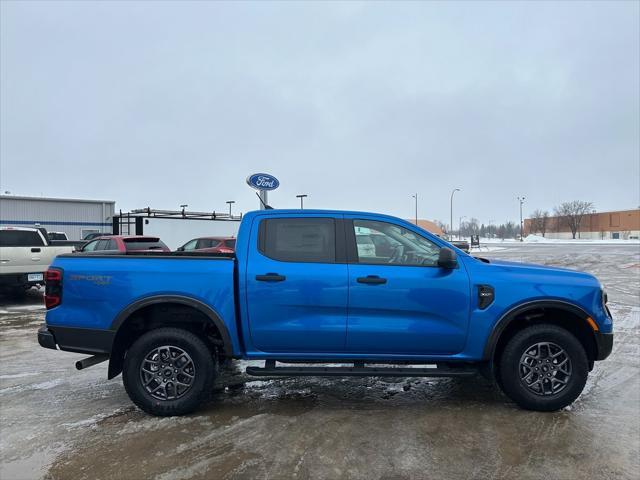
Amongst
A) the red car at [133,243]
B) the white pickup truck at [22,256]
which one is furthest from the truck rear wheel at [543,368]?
the white pickup truck at [22,256]

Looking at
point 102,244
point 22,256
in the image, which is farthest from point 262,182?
point 22,256

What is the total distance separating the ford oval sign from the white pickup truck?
191 inches

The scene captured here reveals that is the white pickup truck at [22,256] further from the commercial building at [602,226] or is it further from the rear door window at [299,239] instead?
the commercial building at [602,226]

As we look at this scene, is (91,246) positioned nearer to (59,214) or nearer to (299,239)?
(299,239)

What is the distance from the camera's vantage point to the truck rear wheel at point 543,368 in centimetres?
418

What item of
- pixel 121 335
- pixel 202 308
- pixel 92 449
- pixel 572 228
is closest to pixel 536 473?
pixel 202 308

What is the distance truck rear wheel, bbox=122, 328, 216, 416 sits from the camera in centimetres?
414

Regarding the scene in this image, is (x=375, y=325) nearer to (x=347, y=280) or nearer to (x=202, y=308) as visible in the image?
(x=347, y=280)

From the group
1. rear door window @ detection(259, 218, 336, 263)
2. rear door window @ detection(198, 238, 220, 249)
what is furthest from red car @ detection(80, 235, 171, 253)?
rear door window @ detection(259, 218, 336, 263)

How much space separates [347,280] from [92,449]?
8.16 feet

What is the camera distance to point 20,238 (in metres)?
11.2

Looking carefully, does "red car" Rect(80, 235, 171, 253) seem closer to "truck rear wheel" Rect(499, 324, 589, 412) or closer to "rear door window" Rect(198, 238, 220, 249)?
"rear door window" Rect(198, 238, 220, 249)

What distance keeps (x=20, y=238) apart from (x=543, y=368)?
1190 centimetres

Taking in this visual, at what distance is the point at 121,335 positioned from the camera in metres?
4.27
